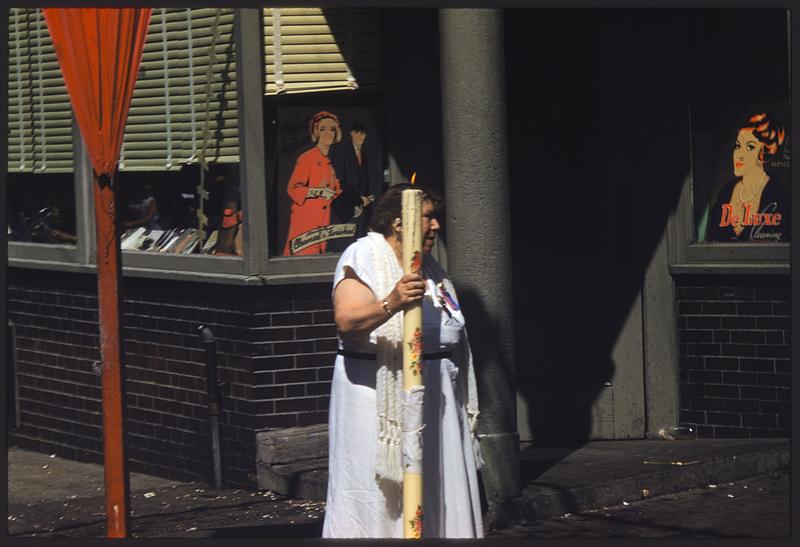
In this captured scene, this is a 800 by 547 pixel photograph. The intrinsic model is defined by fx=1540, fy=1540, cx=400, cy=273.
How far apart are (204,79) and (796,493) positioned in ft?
14.0

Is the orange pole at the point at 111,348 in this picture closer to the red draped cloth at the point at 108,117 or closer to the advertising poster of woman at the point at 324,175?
the red draped cloth at the point at 108,117

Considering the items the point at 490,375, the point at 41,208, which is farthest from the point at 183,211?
the point at 490,375

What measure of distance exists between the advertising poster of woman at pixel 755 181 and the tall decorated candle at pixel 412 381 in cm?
395

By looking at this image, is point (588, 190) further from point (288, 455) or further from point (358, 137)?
point (288, 455)

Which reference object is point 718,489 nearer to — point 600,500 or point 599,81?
point 600,500

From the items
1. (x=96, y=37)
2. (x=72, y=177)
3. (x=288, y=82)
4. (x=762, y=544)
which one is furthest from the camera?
(x=72, y=177)

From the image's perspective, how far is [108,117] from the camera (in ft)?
20.6

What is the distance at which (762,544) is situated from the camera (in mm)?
7395

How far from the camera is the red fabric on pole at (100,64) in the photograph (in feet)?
20.3

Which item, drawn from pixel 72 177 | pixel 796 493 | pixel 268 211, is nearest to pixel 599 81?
pixel 268 211

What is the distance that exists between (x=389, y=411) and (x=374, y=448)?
0.61 feet

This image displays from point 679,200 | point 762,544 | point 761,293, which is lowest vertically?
Result: point 762,544

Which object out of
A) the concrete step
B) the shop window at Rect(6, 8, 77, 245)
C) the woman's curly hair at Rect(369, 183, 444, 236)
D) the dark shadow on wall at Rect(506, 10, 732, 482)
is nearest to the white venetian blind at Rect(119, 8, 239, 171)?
the shop window at Rect(6, 8, 77, 245)

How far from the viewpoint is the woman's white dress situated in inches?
252
